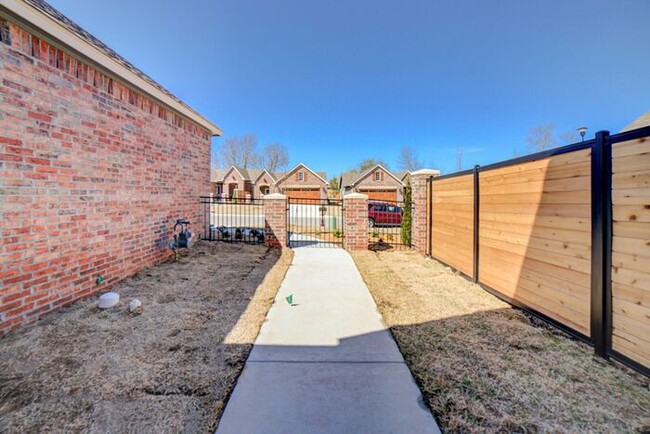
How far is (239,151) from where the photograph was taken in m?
44.5

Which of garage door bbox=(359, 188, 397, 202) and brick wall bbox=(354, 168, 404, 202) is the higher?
brick wall bbox=(354, 168, 404, 202)

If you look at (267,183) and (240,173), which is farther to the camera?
(267,183)

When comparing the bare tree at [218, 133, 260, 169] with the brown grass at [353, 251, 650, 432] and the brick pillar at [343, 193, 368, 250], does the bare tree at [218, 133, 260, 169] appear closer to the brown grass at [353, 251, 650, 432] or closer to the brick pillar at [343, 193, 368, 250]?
the brick pillar at [343, 193, 368, 250]

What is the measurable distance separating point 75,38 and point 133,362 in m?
3.93

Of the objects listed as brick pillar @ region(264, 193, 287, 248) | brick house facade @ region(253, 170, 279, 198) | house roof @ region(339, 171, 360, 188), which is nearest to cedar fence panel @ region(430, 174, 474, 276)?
brick pillar @ region(264, 193, 287, 248)

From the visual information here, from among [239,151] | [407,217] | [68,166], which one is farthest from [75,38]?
[239,151]

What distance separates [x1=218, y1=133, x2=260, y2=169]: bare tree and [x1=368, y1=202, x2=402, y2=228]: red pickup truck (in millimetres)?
35703

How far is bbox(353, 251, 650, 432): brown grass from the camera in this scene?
5.50ft

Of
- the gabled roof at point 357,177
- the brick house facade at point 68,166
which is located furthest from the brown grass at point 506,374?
the gabled roof at point 357,177

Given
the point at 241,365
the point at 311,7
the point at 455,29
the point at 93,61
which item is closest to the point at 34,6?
the point at 93,61

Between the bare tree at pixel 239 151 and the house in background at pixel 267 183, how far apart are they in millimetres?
3504

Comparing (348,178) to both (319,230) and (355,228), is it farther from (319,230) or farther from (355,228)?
(355,228)

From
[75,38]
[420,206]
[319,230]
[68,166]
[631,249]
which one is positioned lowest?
[319,230]

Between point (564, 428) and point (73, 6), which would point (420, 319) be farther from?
point (73, 6)
